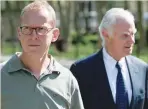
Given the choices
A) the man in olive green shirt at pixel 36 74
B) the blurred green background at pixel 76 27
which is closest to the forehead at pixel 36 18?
the man in olive green shirt at pixel 36 74

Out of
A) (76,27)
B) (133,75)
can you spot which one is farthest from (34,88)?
(76,27)

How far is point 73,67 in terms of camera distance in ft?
14.0

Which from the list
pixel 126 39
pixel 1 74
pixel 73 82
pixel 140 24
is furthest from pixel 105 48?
pixel 140 24

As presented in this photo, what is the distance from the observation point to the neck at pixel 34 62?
3180mm

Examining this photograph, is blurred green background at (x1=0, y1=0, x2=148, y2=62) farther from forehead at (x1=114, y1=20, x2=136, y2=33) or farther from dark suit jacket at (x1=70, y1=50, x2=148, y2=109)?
forehead at (x1=114, y1=20, x2=136, y2=33)

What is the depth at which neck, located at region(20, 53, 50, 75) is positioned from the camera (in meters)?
3.18

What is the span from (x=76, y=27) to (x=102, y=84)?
104 feet

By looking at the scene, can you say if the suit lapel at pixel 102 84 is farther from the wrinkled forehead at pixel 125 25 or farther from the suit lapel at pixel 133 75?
the wrinkled forehead at pixel 125 25

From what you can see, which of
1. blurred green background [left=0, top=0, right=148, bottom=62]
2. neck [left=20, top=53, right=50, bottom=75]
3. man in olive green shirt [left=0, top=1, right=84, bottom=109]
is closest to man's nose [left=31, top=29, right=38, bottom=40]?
man in olive green shirt [left=0, top=1, right=84, bottom=109]

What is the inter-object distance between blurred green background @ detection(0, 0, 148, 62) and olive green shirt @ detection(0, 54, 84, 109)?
1208 centimetres

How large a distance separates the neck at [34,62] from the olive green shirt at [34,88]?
34 mm

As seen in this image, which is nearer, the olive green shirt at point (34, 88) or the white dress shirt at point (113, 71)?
the olive green shirt at point (34, 88)

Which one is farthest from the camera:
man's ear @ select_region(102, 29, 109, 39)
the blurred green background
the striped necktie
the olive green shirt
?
the blurred green background

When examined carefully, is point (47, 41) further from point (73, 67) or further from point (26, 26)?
point (73, 67)
